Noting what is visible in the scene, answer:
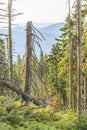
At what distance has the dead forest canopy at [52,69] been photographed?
17016 mm

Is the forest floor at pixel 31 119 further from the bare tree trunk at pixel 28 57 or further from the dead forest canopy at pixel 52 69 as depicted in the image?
the bare tree trunk at pixel 28 57

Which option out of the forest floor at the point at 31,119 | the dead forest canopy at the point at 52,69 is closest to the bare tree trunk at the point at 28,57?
the dead forest canopy at the point at 52,69

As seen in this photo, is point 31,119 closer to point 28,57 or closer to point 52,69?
point 28,57

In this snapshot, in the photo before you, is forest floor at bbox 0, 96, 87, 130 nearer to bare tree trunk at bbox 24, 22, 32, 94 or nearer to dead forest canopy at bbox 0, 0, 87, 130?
dead forest canopy at bbox 0, 0, 87, 130

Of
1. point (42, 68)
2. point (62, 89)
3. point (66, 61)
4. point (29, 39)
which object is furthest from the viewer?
point (62, 89)

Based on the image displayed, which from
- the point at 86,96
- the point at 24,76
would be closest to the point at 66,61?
the point at 86,96

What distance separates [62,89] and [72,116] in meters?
41.2

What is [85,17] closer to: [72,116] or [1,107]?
[72,116]

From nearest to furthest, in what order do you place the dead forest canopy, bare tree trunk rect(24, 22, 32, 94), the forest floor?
the forest floor, the dead forest canopy, bare tree trunk rect(24, 22, 32, 94)

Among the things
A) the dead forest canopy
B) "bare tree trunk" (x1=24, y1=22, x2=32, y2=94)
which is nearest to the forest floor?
the dead forest canopy

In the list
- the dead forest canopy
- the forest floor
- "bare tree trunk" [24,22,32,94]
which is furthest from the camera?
"bare tree trunk" [24,22,32,94]

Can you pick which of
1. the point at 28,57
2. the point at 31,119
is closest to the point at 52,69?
the point at 28,57

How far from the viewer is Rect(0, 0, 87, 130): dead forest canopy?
55.8 feet

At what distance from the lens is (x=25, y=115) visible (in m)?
14.8
